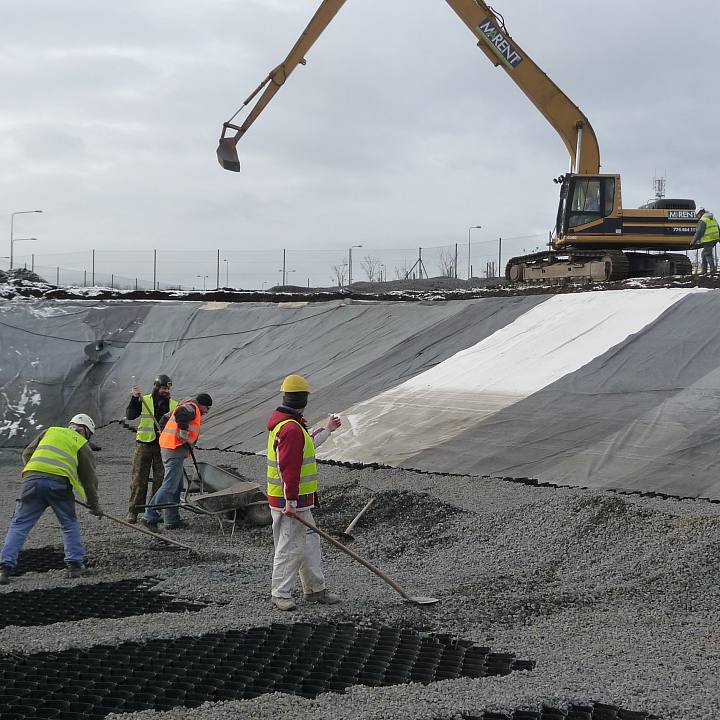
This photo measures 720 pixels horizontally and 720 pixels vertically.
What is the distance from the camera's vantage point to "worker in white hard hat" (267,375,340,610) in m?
7.00

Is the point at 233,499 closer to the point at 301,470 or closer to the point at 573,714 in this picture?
the point at 301,470

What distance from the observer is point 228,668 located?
5551mm

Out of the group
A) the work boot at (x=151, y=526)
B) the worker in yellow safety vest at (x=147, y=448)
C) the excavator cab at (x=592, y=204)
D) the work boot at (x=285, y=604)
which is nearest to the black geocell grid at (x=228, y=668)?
the work boot at (x=285, y=604)

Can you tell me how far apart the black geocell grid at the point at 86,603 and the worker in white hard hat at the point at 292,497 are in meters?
0.78

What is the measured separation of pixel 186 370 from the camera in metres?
20.0

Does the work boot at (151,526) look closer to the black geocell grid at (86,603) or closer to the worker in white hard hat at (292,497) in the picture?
the black geocell grid at (86,603)

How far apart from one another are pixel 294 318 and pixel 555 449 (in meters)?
10.4

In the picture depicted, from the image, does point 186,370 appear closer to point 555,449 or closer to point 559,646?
point 555,449

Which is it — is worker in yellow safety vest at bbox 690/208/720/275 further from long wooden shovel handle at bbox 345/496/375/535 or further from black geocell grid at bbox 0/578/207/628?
black geocell grid at bbox 0/578/207/628

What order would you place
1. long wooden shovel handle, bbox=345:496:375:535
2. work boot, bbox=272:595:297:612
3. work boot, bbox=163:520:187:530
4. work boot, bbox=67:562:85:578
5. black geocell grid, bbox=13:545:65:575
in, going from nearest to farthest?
work boot, bbox=272:595:297:612 < work boot, bbox=67:562:85:578 < black geocell grid, bbox=13:545:65:575 < long wooden shovel handle, bbox=345:496:375:535 < work boot, bbox=163:520:187:530

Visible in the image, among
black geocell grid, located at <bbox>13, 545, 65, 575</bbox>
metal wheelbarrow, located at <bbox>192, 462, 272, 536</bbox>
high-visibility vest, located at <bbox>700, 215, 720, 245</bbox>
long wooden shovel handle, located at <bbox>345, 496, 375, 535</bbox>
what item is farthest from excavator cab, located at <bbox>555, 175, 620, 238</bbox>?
black geocell grid, located at <bbox>13, 545, 65, 575</bbox>

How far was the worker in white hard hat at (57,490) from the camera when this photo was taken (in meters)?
8.30

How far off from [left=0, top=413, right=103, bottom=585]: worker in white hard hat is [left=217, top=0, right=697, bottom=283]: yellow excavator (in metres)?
15.1

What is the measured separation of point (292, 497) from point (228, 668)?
1.69 m
